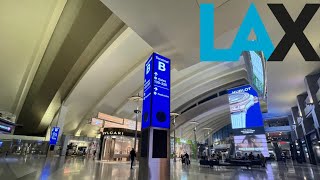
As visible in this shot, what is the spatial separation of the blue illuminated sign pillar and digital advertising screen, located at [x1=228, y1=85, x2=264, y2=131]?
14835mm

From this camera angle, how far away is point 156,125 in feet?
15.2

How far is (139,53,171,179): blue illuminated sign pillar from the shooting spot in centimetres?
436

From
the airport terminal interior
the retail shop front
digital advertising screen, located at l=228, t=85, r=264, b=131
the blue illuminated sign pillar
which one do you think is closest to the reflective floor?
the airport terminal interior

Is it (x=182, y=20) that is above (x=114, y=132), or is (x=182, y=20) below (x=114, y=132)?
above

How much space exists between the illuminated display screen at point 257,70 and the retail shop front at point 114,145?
1580 centimetres

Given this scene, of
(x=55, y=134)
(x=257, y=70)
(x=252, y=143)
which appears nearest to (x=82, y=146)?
(x=55, y=134)

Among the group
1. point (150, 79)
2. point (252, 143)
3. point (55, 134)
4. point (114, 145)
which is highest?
point (150, 79)

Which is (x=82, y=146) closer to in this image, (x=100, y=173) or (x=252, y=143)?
(x=100, y=173)

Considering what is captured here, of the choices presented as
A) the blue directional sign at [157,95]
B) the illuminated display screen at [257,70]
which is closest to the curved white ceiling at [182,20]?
the blue directional sign at [157,95]

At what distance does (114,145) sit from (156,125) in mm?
18289

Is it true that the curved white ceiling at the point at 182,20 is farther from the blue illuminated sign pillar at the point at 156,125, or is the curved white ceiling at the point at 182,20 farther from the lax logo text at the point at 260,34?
the blue illuminated sign pillar at the point at 156,125

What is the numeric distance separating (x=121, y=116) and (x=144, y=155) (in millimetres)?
19894

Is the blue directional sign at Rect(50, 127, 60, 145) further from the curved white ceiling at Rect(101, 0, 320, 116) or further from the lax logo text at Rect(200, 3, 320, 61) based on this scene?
the lax logo text at Rect(200, 3, 320, 61)

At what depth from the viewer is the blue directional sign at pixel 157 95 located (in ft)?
15.5
